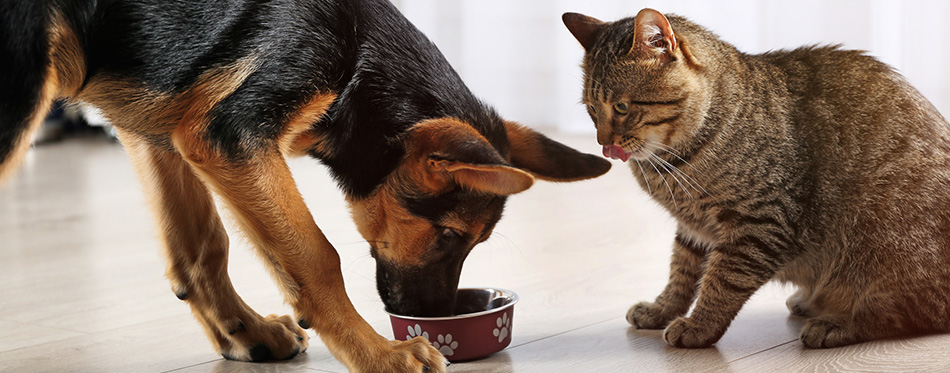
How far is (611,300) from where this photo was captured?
2.74m

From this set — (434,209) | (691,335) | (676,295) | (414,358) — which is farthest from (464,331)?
(676,295)

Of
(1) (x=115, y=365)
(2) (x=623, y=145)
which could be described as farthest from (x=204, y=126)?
(2) (x=623, y=145)

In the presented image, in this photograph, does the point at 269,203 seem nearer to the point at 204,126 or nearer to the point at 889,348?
the point at 204,126

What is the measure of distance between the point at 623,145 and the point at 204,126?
39.8 inches

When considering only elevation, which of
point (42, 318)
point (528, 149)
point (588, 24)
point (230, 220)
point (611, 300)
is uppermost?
point (588, 24)

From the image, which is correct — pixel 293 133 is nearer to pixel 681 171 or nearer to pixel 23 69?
pixel 23 69

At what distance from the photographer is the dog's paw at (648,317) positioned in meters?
2.46

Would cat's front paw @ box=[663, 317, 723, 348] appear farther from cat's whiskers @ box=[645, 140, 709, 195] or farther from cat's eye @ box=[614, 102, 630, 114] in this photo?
cat's eye @ box=[614, 102, 630, 114]

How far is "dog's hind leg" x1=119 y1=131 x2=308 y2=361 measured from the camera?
227cm

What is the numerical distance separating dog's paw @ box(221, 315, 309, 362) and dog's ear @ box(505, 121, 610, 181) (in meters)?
0.69

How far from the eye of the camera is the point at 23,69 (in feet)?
5.99

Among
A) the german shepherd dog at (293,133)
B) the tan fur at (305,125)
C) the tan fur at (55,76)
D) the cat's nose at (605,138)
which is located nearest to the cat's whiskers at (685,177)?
the cat's nose at (605,138)

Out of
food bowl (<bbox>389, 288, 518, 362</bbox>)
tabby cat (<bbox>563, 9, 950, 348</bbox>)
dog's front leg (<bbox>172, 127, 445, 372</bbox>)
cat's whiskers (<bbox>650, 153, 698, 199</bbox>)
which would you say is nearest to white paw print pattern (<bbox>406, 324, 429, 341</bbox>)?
food bowl (<bbox>389, 288, 518, 362</bbox>)

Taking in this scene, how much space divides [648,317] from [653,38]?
715 mm
